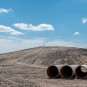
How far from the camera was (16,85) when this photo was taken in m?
14.5

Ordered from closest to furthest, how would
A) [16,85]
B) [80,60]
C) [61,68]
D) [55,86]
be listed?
1. [16,85]
2. [55,86]
3. [61,68]
4. [80,60]

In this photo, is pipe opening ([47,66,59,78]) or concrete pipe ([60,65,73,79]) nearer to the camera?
concrete pipe ([60,65,73,79])

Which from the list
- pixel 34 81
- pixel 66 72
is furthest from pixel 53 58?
pixel 34 81

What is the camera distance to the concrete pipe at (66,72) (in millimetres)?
23266

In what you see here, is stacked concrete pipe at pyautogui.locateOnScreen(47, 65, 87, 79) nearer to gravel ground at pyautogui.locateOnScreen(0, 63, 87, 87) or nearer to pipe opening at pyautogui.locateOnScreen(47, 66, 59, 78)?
pipe opening at pyautogui.locateOnScreen(47, 66, 59, 78)

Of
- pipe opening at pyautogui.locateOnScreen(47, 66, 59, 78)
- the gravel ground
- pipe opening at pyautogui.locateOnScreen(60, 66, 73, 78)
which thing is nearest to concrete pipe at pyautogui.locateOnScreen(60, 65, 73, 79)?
pipe opening at pyautogui.locateOnScreen(60, 66, 73, 78)

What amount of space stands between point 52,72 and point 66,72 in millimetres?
1214

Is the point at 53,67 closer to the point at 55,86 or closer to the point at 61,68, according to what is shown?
the point at 61,68

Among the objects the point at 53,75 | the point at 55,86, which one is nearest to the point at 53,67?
the point at 53,75

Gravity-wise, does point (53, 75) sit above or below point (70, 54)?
below

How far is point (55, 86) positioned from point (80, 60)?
25614 millimetres

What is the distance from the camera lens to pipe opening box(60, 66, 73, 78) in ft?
76.7

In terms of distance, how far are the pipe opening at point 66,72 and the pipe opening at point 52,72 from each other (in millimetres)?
504

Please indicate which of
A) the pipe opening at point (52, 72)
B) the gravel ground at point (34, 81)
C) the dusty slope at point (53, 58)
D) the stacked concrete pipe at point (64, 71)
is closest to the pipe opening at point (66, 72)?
the stacked concrete pipe at point (64, 71)
